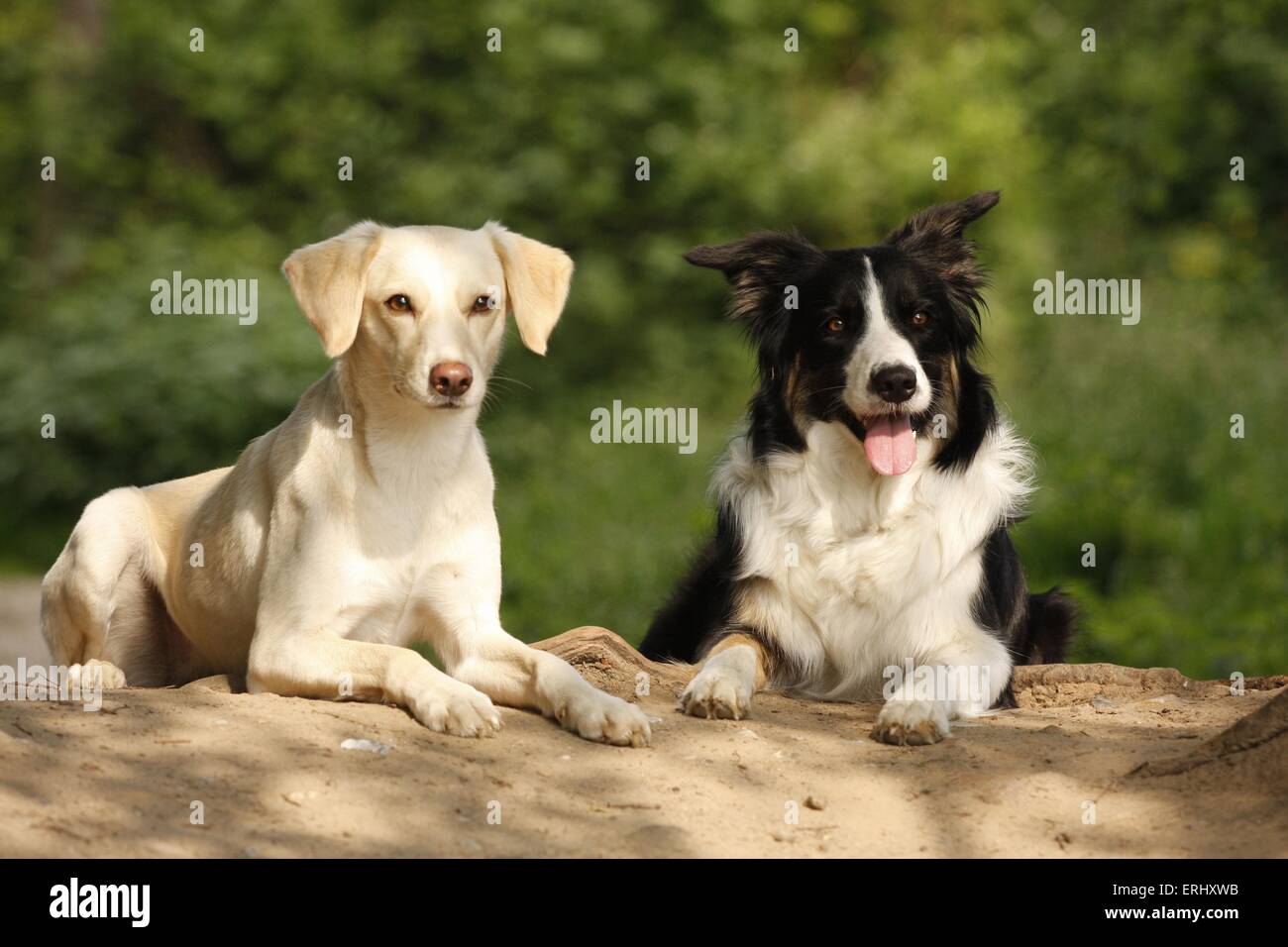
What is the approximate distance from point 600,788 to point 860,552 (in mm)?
1784

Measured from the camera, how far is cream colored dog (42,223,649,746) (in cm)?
467

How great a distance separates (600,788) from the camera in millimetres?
4090

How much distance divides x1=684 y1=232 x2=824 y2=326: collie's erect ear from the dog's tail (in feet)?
5.90

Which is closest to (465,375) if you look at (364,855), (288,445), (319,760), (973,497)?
(288,445)

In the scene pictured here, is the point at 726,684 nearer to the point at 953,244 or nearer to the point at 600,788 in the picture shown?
the point at 600,788

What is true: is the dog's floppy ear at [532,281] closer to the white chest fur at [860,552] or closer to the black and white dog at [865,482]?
the black and white dog at [865,482]

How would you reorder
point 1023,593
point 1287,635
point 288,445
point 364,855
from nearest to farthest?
point 364,855
point 288,445
point 1023,593
point 1287,635

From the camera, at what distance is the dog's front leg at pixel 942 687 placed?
4.69 m

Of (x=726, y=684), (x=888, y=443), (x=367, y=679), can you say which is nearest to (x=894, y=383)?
(x=888, y=443)

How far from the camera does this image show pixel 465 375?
464cm

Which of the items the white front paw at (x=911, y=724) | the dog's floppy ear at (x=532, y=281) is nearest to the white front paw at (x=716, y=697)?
the white front paw at (x=911, y=724)

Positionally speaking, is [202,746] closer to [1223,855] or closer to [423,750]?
[423,750]

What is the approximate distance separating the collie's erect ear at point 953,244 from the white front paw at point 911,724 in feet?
5.21

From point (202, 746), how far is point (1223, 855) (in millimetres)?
2598
